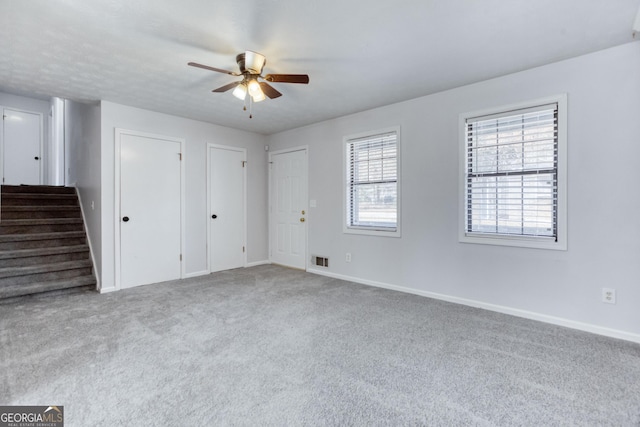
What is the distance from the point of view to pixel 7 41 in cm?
248

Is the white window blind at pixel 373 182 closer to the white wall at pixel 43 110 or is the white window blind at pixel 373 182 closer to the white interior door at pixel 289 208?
the white interior door at pixel 289 208

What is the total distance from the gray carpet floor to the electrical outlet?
0.32 m

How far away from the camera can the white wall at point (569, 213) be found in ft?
8.54

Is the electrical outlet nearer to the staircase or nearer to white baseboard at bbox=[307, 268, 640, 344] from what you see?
white baseboard at bbox=[307, 268, 640, 344]

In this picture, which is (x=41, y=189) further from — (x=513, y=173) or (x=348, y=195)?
(x=513, y=173)

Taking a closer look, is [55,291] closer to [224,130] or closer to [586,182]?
[224,130]

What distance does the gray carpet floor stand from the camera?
1.71 meters

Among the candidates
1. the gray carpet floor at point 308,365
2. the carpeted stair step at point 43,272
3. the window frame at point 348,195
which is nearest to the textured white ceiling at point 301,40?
the window frame at point 348,195

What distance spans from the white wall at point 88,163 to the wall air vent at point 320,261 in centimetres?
295

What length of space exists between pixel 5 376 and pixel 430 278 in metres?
3.82

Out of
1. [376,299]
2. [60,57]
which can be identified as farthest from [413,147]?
[60,57]

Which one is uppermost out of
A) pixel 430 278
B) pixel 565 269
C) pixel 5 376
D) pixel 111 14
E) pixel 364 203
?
pixel 111 14

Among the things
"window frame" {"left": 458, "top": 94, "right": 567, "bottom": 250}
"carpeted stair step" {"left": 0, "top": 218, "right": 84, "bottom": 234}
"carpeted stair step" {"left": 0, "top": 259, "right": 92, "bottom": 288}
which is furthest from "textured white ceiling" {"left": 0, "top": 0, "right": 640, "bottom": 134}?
"carpeted stair step" {"left": 0, "top": 259, "right": 92, "bottom": 288}

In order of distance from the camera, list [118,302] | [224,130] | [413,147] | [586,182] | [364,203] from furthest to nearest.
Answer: [224,130]
[364,203]
[413,147]
[118,302]
[586,182]
